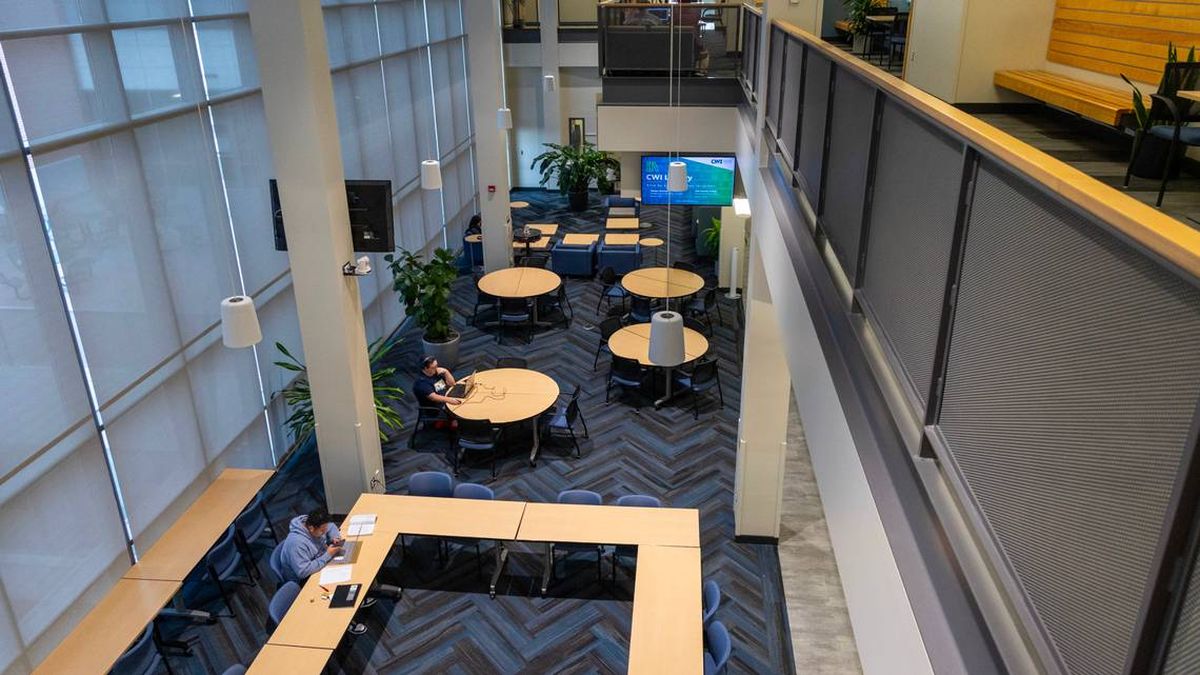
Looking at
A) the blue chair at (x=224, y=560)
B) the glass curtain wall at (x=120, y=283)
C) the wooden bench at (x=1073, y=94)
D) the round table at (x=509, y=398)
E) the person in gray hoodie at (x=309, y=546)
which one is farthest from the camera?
the round table at (x=509, y=398)

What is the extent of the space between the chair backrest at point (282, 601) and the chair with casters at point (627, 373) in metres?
5.17

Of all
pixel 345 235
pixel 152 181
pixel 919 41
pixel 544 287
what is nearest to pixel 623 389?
pixel 544 287

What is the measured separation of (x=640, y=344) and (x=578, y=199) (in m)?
9.61

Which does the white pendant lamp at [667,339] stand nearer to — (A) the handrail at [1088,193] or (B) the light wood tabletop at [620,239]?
(A) the handrail at [1088,193]

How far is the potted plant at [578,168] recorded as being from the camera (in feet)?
64.0

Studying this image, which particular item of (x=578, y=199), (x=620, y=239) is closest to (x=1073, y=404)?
(x=620, y=239)

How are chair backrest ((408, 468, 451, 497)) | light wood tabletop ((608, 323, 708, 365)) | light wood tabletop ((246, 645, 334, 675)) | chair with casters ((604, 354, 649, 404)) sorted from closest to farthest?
light wood tabletop ((246, 645, 334, 675)) < chair backrest ((408, 468, 451, 497)) < light wood tabletop ((608, 323, 708, 365)) < chair with casters ((604, 354, 649, 404))

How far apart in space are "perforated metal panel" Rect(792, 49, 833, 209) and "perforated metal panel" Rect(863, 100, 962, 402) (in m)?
1.12

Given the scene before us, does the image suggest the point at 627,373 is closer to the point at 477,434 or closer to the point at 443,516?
the point at 477,434

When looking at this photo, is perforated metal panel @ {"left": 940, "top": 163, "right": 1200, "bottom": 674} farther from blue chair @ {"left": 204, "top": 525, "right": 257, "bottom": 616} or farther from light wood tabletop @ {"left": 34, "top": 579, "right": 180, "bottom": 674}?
blue chair @ {"left": 204, "top": 525, "right": 257, "bottom": 616}

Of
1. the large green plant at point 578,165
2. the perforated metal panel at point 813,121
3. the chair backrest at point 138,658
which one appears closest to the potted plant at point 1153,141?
the perforated metal panel at point 813,121

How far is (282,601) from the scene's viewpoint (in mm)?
6262

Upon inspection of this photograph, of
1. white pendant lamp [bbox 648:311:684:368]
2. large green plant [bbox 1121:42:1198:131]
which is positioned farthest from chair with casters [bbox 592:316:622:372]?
large green plant [bbox 1121:42:1198:131]

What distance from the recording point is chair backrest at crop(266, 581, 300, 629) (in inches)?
243
